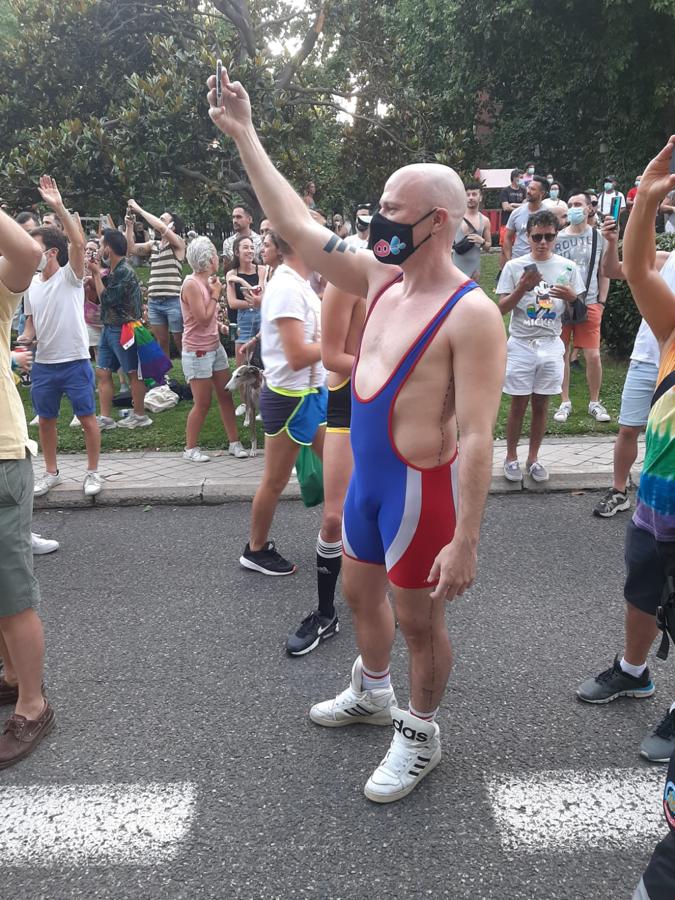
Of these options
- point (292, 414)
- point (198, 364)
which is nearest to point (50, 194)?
point (292, 414)

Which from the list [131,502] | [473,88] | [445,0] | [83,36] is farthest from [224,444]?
[473,88]

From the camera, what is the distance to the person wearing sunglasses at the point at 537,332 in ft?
18.2

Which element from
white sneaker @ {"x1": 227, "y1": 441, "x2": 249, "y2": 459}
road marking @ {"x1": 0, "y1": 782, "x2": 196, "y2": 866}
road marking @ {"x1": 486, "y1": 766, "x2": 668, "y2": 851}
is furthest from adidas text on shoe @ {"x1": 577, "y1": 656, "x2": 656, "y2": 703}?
white sneaker @ {"x1": 227, "y1": 441, "x2": 249, "y2": 459}

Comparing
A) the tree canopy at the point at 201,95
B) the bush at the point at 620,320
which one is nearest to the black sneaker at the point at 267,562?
the bush at the point at 620,320

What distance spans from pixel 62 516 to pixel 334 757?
11.9 feet

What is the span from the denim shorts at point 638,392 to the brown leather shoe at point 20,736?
3609 millimetres

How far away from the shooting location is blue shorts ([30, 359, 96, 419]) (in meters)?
5.60

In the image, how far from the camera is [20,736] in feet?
9.26

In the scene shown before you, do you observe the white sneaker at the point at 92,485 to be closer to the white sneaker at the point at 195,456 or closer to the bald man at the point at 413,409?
the white sneaker at the point at 195,456

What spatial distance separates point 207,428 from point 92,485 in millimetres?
1924

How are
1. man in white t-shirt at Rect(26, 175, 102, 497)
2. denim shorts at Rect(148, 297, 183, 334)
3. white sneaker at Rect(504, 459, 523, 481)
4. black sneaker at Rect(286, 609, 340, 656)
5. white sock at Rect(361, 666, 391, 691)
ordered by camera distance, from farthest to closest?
1. denim shorts at Rect(148, 297, 183, 334)
2. white sneaker at Rect(504, 459, 523, 481)
3. man in white t-shirt at Rect(26, 175, 102, 497)
4. black sneaker at Rect(286, 609, 340, 656)
5. white sock at Rect(361, 666, 391, 691)

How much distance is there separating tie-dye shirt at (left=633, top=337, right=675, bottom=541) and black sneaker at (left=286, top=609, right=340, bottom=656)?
1.79 metres

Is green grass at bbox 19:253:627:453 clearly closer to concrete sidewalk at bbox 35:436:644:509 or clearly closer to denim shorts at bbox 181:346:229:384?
concrete sidewalk at bbox 35:436:644:509

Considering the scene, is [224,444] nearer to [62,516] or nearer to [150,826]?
[62,516]
